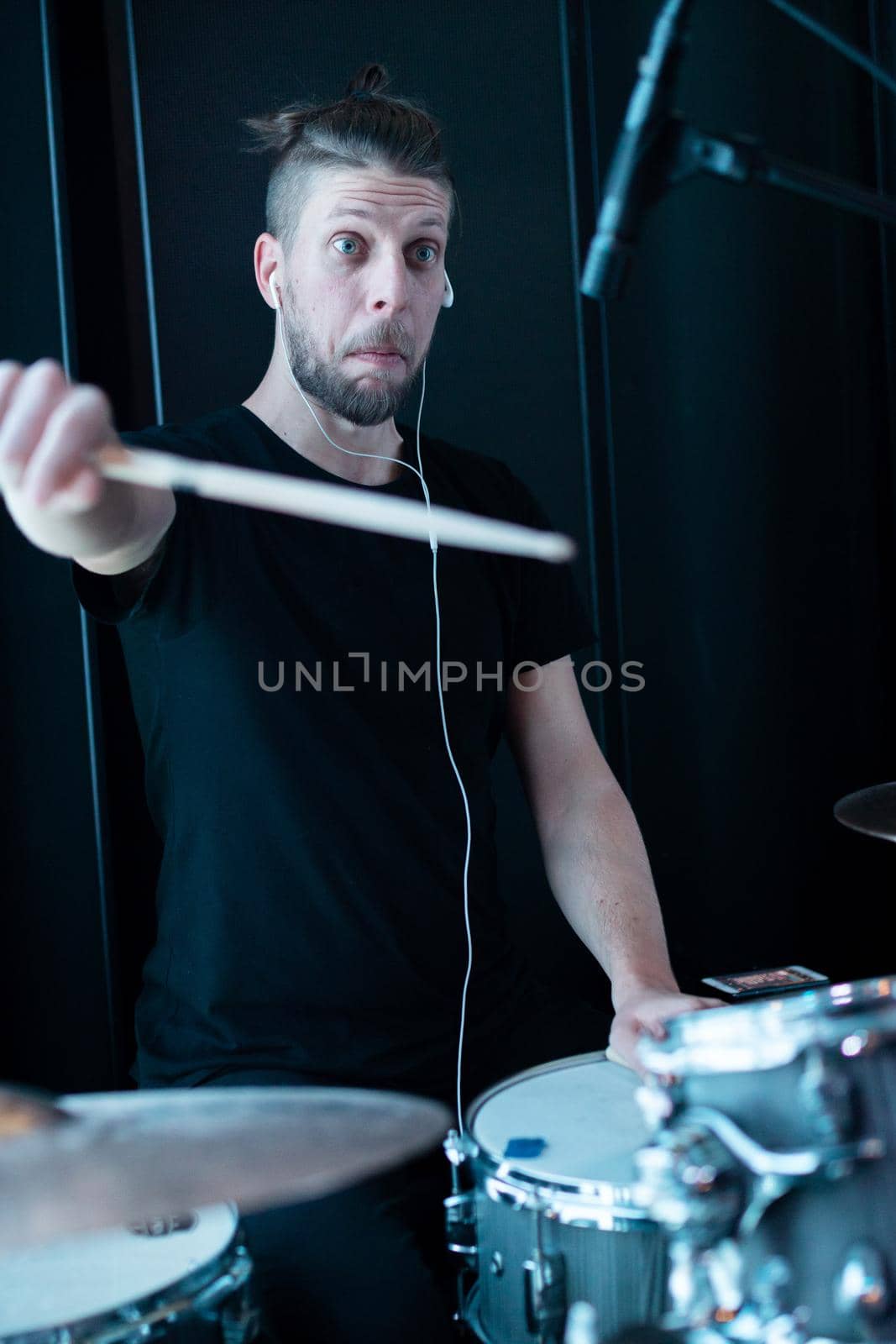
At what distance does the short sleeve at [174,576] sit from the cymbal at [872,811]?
0.73 metres

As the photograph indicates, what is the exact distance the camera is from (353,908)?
1.49 m

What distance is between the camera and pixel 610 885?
5.23 ft

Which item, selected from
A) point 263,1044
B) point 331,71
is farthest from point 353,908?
point 331,71

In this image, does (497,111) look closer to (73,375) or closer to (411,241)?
(411,241)

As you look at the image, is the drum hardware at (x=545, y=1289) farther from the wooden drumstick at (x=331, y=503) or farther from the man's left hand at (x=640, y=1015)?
the wooden drumstick at (x=331, y=503)

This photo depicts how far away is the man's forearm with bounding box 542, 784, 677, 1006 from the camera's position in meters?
1.49

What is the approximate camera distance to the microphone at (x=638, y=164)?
91cm

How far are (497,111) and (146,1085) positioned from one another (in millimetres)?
1538

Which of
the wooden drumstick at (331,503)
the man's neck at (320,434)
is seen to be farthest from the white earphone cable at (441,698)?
the wooden drumstick at (331,503)

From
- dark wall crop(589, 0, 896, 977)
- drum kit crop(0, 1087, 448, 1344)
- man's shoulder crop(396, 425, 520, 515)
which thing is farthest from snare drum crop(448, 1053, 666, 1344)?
dark wall crop(589, 0, 896, 977)

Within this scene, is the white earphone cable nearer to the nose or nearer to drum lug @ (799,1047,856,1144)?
the nose

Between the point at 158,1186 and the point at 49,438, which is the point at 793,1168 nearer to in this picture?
the point at 158,1186

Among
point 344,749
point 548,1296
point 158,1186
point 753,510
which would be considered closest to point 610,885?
point 344,749

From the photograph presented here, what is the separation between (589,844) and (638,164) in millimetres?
914
